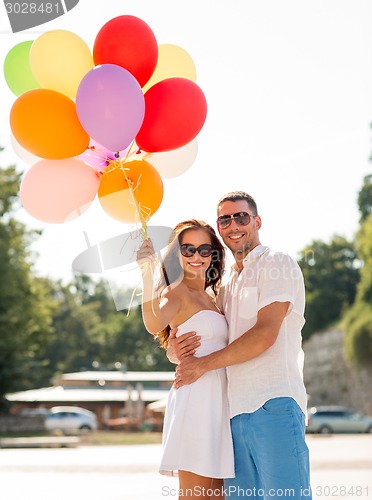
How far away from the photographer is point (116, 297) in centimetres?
621

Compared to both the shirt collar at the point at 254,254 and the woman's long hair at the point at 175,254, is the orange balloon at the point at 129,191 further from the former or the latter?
the shirt collar at the point at 254,254

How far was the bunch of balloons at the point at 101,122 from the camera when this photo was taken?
4879 millimetres

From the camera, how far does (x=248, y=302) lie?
427 cm

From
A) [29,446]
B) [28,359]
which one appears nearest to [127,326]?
[28,359]

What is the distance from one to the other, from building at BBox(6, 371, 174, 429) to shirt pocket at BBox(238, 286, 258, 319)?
99.6 ft

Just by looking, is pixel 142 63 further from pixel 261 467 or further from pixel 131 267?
pixel 261 467

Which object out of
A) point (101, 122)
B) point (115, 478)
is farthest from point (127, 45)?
point (115, 478)

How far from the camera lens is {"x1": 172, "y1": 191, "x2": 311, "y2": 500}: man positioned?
13.1 feet

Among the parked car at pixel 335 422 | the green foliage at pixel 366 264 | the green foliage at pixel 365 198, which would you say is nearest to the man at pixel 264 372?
the parked car at pixel 335 422

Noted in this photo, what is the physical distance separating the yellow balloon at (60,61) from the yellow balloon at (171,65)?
473mm

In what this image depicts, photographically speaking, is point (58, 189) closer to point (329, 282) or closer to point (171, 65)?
point (171, 65)

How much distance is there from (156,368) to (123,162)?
63.5m

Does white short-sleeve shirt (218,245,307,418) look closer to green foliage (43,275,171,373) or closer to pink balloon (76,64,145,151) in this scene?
pink balloon (76,64,145,151)

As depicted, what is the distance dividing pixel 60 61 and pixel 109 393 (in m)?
36.5
